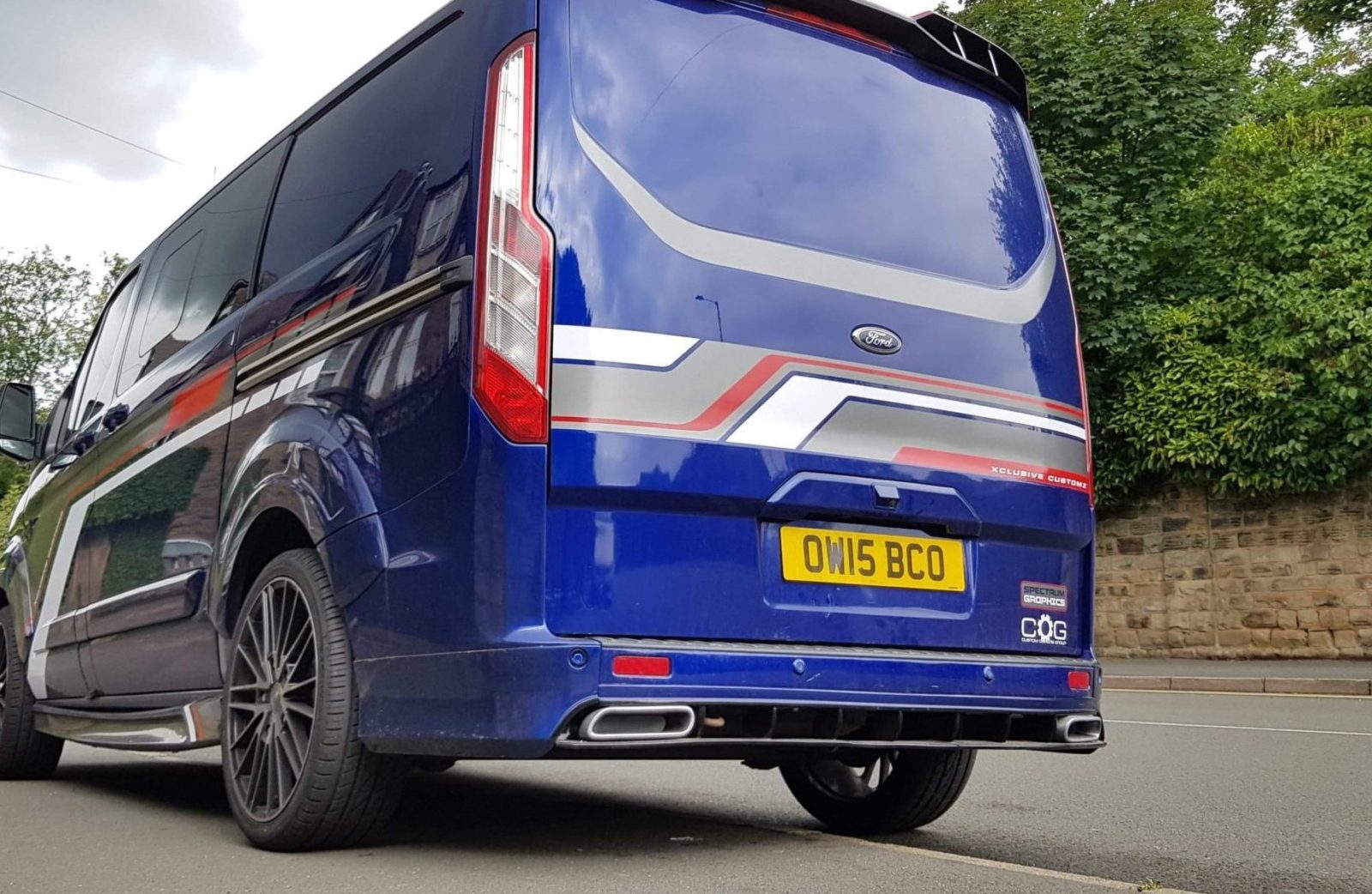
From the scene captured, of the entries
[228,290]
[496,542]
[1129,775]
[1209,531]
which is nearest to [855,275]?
[496,542]

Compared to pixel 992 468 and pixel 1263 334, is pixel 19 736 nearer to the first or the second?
pixel 992 468

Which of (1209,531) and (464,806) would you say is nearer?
(464,806)

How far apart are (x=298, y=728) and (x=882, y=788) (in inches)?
72.1

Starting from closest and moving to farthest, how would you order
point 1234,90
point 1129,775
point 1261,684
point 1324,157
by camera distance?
point 1129,775, point 1261,684, point 1324,157, point 1234,90

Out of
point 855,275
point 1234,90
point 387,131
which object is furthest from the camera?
point 1234,90

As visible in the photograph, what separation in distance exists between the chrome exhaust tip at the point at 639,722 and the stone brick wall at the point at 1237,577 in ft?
46.8

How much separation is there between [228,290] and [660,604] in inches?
93.8

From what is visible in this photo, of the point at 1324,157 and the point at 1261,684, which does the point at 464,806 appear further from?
the point at 1324,157

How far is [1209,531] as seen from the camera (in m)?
17.5

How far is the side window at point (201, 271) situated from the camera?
494cm

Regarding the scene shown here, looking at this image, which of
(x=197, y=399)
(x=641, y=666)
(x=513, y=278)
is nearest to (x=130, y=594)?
(x=197, y=399)

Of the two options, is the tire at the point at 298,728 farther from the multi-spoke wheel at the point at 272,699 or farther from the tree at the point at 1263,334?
the tree at the point at 1263,334

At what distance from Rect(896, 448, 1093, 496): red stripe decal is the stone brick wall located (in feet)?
43.3

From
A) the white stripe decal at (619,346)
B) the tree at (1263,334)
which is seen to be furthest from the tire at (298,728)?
the tree at (1263,334)
